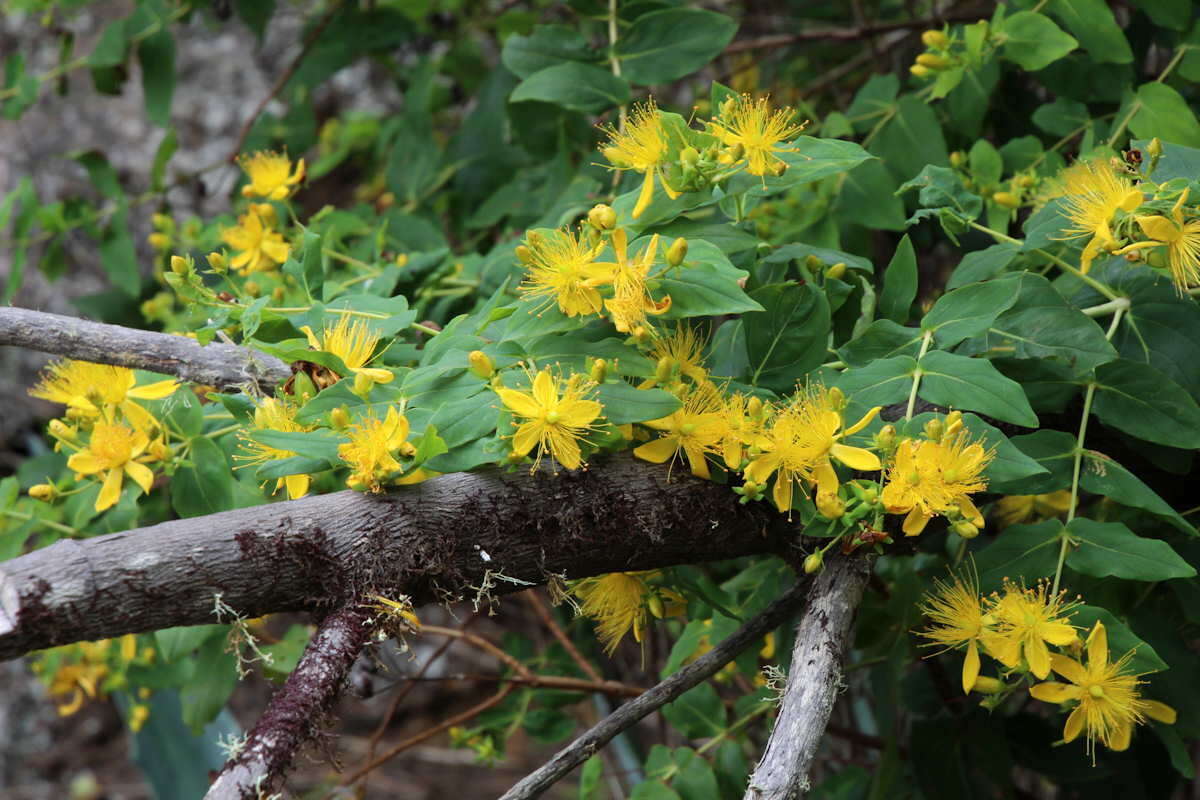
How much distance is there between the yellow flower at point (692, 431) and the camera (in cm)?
95

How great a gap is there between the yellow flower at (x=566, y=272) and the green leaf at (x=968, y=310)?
1.16 feet

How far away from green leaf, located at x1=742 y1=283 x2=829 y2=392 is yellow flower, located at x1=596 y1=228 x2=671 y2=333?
0.50 feet

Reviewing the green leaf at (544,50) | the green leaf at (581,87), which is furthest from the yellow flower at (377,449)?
the green leaf at (544,50)

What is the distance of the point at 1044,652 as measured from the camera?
925 mm

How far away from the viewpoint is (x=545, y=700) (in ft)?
5.36

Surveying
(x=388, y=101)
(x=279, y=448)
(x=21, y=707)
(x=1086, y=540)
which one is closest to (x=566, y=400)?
(x=279, y=448)

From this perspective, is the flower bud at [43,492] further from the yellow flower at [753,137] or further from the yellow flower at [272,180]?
the yellow flower at [753,137]

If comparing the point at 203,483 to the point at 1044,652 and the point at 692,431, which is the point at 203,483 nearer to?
the point at 692,431

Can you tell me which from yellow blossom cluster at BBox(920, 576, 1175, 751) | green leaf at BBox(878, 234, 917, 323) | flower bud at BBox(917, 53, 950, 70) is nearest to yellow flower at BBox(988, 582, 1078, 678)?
yellow blossom cluster at BBox(920, 576, 1175, 751)

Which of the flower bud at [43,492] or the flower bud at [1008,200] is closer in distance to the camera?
the flower bud at [43,492]

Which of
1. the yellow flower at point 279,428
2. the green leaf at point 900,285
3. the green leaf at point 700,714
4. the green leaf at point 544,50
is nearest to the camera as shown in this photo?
the yellow flower at point 279,428

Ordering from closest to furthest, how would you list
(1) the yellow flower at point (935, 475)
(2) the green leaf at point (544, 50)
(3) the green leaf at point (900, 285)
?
(1) the yellow flower at point (935, 475) → (3) the green leaf at point (900, 285) → (2) the green leaf at point (544, 50)

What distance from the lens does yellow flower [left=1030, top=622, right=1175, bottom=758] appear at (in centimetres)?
94

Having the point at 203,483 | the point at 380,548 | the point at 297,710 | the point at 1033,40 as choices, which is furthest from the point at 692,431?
the point at 1033,40
